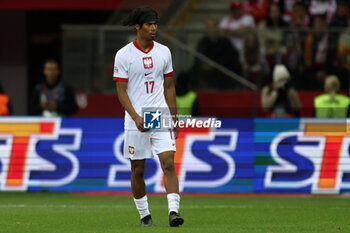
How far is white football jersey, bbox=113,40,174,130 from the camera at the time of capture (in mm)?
10562

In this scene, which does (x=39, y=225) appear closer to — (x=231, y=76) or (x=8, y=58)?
(x=231, y=76)

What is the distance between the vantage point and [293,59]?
19281 millimetres

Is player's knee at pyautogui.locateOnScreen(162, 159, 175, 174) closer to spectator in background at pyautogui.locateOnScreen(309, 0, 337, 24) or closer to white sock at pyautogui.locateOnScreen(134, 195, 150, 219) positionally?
white sock at pyautogui.locateOnScreen(134, 195, 150, 219)

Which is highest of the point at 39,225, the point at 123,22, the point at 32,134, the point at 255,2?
the point at 255,2

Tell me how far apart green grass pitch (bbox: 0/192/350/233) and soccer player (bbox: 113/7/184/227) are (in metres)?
0.70

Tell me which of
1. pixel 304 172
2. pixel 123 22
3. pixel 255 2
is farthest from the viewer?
pixel 255 2

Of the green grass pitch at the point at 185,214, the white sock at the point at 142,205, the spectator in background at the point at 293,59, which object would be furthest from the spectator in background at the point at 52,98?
the white sock at the point at 142,205

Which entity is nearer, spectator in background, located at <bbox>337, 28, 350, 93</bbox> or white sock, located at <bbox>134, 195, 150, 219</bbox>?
white sock, located at <bbox>134, 195, 150, 219</bbox>

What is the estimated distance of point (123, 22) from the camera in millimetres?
10562

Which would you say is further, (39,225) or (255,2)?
(255,2)

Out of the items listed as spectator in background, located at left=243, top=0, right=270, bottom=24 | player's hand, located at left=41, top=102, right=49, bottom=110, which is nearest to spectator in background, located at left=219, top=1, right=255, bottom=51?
spectator in background, located at left=243, top=0, right=270, bottom=24

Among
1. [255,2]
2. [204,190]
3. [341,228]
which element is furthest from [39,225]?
[255,2]

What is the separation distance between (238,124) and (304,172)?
1391 mm

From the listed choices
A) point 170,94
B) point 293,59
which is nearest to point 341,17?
point 293,59
